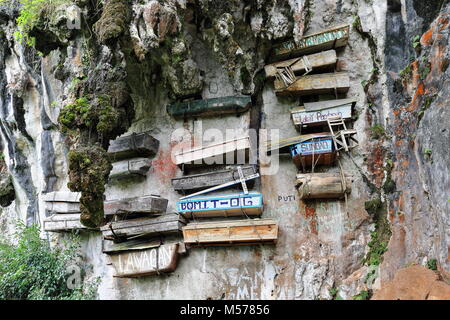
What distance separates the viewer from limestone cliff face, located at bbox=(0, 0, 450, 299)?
20.9 feet

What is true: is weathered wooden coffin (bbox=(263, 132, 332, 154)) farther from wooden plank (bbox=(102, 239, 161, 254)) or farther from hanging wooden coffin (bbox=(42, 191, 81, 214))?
hanging wooden coffin (bbox=(42, 191, 81, 214))

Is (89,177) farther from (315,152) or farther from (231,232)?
(315,152)

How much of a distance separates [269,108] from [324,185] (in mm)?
2099

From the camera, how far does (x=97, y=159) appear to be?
22.3 ft

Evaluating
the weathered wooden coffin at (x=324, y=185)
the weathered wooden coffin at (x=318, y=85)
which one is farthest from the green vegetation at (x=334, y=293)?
the weathered wooden coffin at (x=318, y=85)

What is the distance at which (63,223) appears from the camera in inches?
352

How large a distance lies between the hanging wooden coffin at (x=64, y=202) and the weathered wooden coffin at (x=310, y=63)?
17.1 ft

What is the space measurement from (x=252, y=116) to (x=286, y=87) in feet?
3.04

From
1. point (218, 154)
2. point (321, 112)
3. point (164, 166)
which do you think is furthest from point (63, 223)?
point (321, 112)

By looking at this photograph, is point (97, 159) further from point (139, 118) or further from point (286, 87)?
point (286, 87)

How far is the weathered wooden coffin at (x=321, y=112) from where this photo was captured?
747 cm

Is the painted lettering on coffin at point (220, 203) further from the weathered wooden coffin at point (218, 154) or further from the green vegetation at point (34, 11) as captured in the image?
the green vegetation at point (34, 11)

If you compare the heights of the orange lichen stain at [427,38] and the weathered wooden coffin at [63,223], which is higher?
the orange lichen stain at [427,38]

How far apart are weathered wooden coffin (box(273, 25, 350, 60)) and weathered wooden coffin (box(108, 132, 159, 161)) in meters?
3.25
